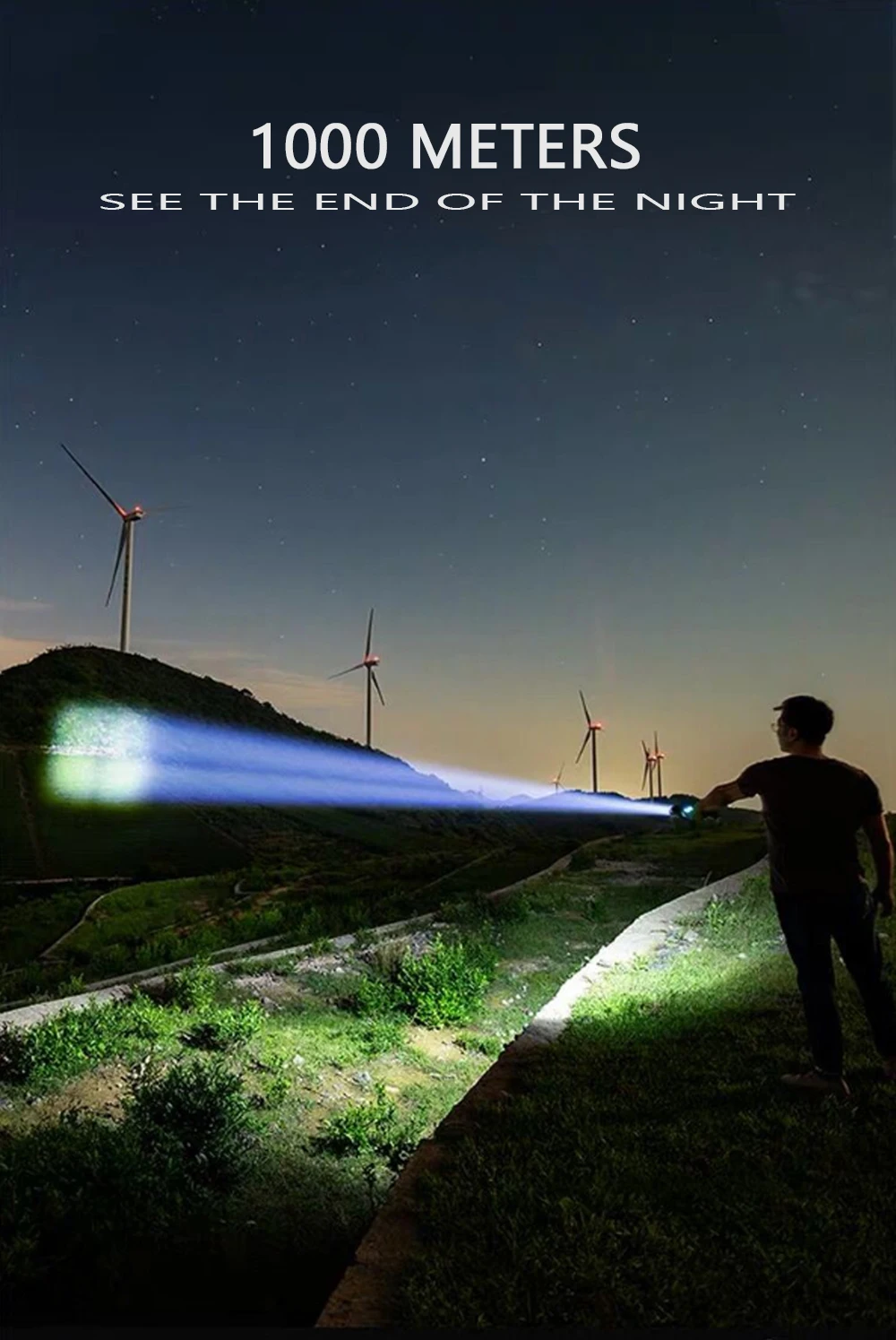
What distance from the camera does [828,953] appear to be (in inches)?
291

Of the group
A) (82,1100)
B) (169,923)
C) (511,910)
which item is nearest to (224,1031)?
(82,1100)

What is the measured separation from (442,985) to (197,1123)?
19.4 feet

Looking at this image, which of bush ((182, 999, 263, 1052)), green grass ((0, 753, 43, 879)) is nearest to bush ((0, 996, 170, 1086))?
bush ((182, 999, 263, 1052))

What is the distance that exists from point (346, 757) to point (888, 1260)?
180m

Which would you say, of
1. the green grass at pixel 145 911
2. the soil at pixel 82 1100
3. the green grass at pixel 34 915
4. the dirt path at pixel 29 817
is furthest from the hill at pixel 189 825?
the soil at pixel 82 1100

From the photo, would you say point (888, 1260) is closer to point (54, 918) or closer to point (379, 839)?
point (54, 918)

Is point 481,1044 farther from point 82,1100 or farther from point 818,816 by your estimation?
point 818,816

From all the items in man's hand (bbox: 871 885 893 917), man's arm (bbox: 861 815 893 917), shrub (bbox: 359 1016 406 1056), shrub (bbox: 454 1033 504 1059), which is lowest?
shrub (bbox: 454 1033 504 1059)

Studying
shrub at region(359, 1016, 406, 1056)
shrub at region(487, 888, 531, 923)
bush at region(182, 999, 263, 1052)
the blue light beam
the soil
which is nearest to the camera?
the soil

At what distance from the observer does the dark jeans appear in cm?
729

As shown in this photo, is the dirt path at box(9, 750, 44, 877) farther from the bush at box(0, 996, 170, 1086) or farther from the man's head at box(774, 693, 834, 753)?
the man's head at box(774, 693, 834, 753)

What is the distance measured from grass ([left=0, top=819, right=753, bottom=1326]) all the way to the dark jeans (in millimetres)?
3815

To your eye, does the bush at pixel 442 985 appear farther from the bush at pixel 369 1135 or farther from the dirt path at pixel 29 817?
the dirt path at pixel 29 817

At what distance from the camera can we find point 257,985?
14227mm
